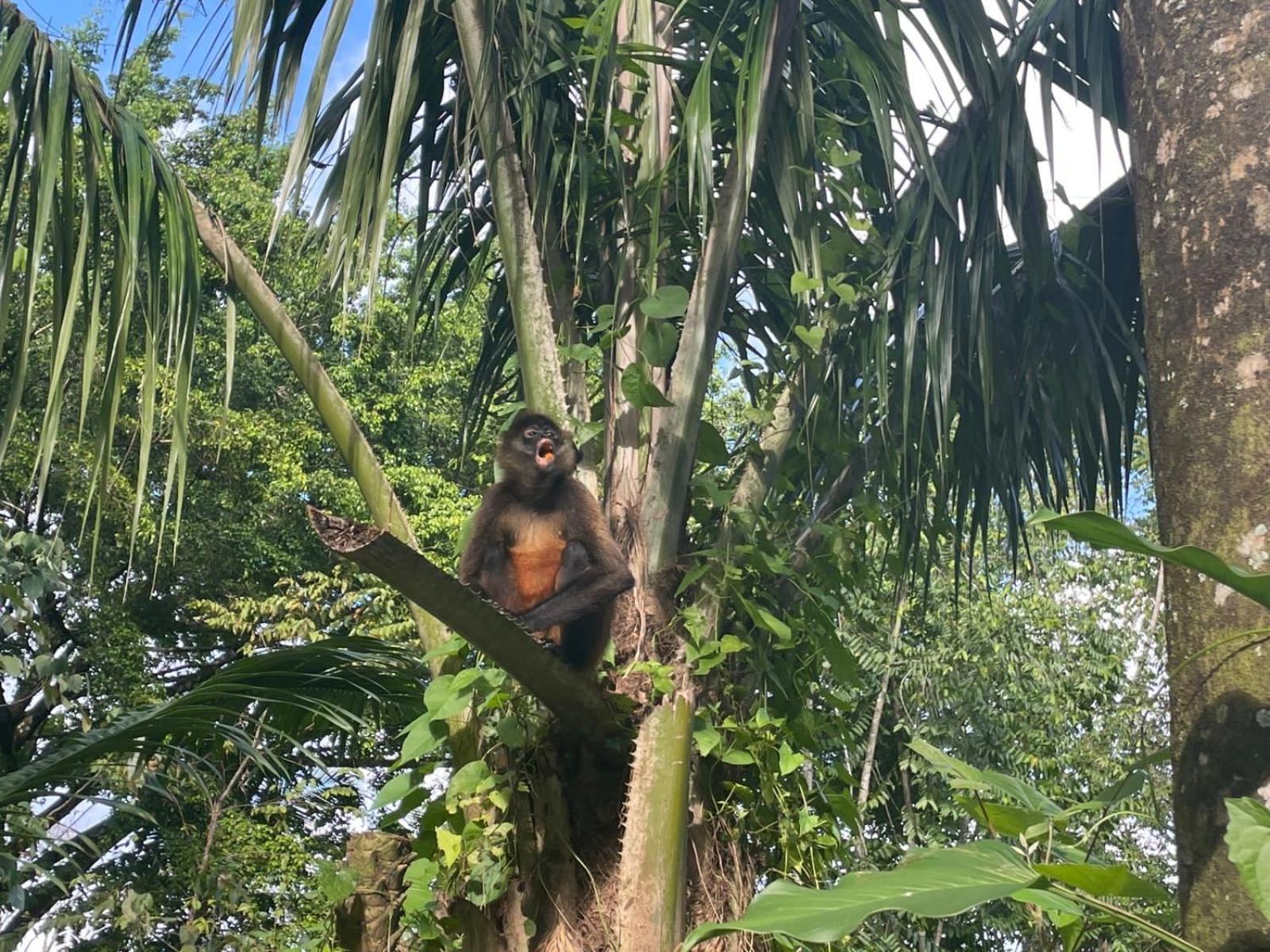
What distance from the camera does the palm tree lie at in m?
3.25

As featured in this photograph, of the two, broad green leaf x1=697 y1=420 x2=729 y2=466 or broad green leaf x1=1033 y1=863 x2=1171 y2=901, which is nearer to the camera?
broad green leaf x1=1033 y1=863 x2=1171 y2=901

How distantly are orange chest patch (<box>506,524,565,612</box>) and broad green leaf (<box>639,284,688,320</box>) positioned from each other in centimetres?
133

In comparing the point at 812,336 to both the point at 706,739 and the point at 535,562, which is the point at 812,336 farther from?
the point at 535,562

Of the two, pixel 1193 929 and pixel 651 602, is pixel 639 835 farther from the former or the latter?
pixel 1193 929

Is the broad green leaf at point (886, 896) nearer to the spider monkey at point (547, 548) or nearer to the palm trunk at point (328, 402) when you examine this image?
the spider monkey at point (547, 548)

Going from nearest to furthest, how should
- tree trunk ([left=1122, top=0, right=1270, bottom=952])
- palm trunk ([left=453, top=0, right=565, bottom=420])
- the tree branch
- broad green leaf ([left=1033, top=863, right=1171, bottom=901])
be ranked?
broad green leaf ([left=1033, top=863, right=1171, bottom=901]), tree trunk ([left=1122, top=0, right=1270, bottom=952]), the tree branch, palm trunk ([left=453, top=0, right=565, bottom=420])

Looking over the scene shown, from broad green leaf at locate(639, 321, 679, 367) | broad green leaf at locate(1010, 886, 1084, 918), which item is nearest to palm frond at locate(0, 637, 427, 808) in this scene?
broad green leaf at locate(639, 321, 679, 367)

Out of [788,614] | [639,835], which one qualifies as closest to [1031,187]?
[788,614]

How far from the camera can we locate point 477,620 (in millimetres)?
2473

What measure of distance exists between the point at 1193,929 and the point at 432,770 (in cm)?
225

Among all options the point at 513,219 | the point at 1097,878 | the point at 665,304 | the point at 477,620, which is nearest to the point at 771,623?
the point at 665,304

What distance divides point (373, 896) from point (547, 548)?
1342 mm

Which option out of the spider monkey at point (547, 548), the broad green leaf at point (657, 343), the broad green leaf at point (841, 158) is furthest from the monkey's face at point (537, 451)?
the broad green leaf at point (841, 158)

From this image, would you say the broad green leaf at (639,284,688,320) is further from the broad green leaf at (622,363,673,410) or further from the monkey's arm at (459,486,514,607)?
the monkey's arm at (459,486,514,607)
